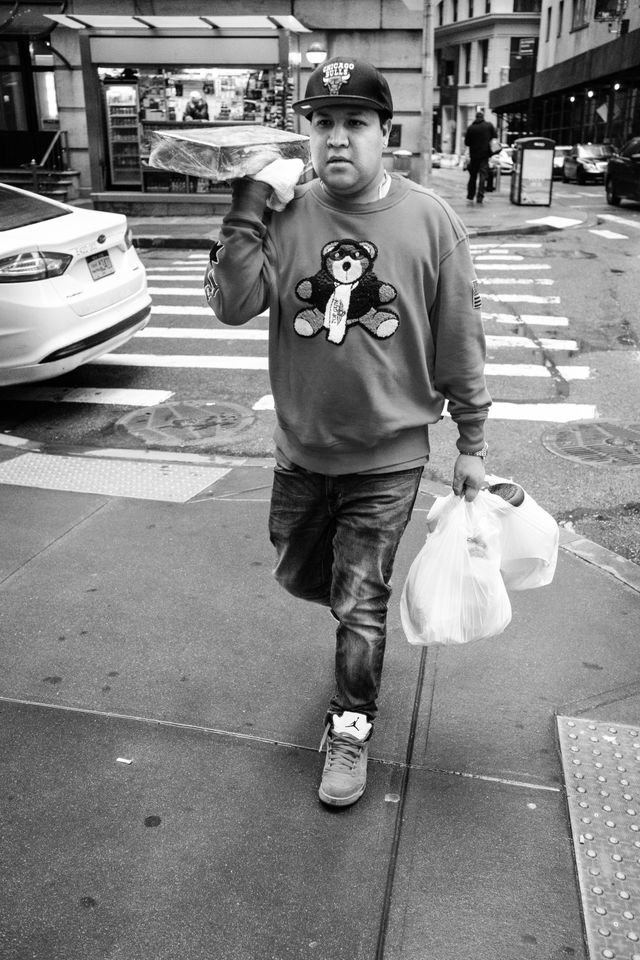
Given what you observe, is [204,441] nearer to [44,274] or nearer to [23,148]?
[44,274]

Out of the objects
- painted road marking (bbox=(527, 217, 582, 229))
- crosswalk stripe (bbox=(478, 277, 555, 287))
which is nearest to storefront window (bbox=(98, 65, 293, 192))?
painted road marking (bbox=(527, 217, 582, 229))

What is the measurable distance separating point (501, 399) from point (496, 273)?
6.47 m

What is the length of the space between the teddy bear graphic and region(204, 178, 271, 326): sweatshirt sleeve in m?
0.12

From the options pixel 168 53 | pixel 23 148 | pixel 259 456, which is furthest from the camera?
pixel 23 148

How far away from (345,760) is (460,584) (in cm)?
63

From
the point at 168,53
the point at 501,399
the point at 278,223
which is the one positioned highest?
the point at 168,53

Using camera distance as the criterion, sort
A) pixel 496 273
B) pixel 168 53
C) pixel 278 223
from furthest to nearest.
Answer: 1. pixel 168 53
2. pixel 496 273
3. pixel 278 223

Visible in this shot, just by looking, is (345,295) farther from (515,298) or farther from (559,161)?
(559,161)

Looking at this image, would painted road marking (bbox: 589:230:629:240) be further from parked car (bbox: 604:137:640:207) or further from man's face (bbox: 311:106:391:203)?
man's face (bbox: 311:106:391:203)

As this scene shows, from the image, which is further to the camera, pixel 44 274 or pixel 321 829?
pixel 44 274

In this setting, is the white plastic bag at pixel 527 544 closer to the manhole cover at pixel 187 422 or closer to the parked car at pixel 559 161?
the manhole cover at pixel 187 422

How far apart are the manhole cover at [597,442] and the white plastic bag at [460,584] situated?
317cm

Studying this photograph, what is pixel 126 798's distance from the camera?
2.73 meters

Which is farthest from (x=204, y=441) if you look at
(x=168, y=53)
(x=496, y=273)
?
(x=168, y=53)
